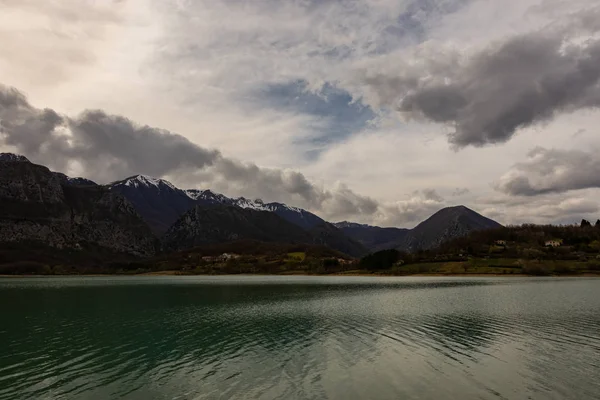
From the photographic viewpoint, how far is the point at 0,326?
6794 cm

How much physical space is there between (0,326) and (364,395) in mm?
63691

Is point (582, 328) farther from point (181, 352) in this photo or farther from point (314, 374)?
point (181, 352)

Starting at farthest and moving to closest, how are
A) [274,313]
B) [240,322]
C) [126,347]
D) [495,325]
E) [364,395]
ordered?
[274,313] → [240,322] → [495,325] → [126,347] → [364,395]

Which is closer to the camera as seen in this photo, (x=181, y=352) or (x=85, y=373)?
(x=85, y=373)

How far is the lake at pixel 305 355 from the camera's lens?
33656mm

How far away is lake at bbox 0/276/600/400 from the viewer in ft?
110

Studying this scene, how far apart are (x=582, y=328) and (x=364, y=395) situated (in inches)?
1821

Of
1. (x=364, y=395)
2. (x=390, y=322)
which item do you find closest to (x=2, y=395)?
(x=364, y=395)

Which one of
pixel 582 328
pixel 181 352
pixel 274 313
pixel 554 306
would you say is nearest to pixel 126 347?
pixel 181 352

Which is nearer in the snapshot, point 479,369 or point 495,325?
point 479,369

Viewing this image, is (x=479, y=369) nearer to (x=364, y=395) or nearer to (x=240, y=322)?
(x=364, y=395)

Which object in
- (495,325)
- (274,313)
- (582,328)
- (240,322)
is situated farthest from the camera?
(274,313)

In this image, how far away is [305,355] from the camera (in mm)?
45906

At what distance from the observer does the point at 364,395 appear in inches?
1262
